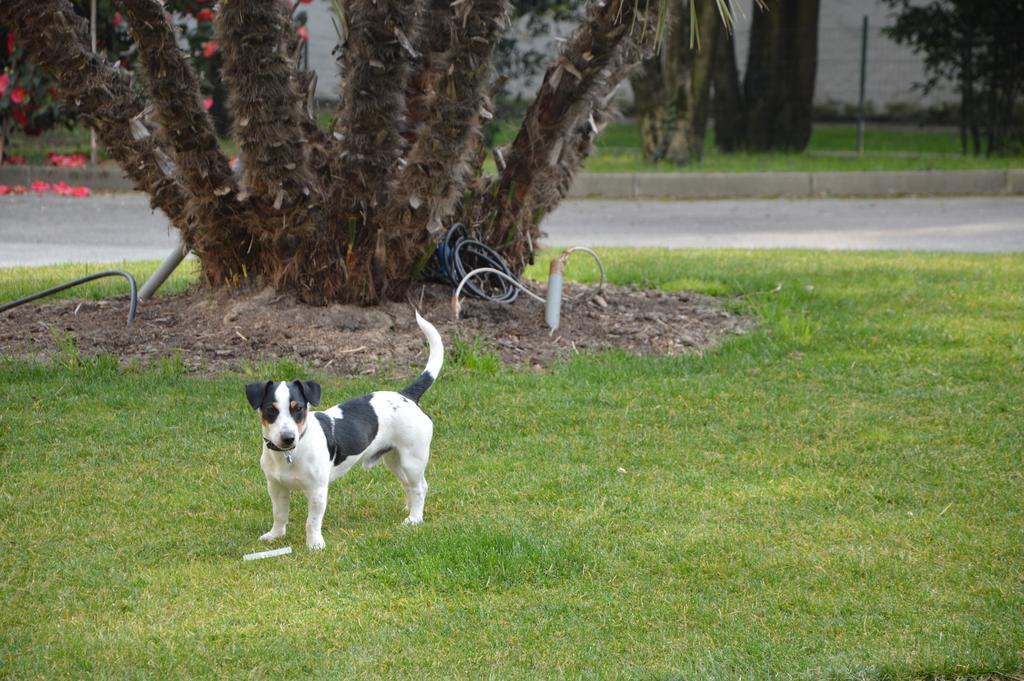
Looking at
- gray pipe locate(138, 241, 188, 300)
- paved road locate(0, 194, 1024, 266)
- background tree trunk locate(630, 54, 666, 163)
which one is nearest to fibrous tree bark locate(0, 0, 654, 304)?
gray pipe locate(138, 241, 188, 300)

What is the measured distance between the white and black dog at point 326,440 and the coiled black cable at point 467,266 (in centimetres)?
265

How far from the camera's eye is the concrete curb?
15188mm

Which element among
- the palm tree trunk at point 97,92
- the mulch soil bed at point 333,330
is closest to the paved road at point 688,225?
the mulch soil bed at point 333,330

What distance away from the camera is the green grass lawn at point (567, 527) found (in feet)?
11.5

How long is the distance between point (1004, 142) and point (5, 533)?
53.2ft

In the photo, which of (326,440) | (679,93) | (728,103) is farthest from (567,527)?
(728,103)

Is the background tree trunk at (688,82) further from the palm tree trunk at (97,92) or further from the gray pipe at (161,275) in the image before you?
the palm tree trunk at (97,92)

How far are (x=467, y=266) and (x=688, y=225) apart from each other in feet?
19.1

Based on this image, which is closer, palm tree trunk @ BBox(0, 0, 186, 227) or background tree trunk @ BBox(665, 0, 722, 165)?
palm tree trunk @ BBox(0, 0, 186, 227)

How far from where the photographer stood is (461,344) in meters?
6.61

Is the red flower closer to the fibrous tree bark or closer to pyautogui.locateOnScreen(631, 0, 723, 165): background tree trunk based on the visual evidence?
pyautogui.locateOnScreen(631, 0, 723, 165): background tree trunk

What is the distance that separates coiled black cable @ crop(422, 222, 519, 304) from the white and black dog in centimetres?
265

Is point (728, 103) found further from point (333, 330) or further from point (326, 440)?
point (326, 440)

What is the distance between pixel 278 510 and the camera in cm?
424
